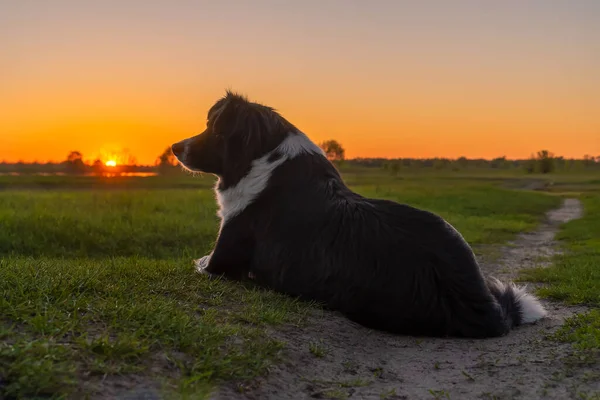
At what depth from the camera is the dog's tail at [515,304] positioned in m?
4.98

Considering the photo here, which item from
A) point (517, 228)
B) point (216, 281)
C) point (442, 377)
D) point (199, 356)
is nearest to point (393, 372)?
point (442, 377)

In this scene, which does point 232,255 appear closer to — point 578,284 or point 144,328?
point 144,328

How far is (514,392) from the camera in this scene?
333 cm

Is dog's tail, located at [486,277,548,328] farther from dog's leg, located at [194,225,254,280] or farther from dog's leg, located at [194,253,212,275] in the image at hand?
dog's leg, located at [194,253,212,275]

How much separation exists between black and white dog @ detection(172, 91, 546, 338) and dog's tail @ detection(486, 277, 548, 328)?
11 mm

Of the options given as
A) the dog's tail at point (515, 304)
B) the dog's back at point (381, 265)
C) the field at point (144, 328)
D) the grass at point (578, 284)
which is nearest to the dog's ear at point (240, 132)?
the dog's back at point (381, 265)

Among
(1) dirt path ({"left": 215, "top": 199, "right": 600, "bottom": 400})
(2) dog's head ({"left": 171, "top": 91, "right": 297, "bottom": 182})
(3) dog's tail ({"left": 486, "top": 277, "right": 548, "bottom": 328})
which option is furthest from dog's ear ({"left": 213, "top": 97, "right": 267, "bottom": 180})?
(3) dog's tail ({"left": 486, "top": 277, "right": 548, "bottom": 328})

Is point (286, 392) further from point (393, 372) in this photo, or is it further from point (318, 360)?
point (393, 372)

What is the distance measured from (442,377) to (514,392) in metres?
0.47

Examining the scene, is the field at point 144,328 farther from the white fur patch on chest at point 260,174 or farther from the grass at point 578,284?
the white fur patch on chest at point 260,174

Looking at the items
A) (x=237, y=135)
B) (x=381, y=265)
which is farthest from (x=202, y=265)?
(x=381, y=265)

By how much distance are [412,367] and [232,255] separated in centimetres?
212

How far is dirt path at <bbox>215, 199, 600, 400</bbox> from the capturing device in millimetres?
3295

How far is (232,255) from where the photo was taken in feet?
17.5
